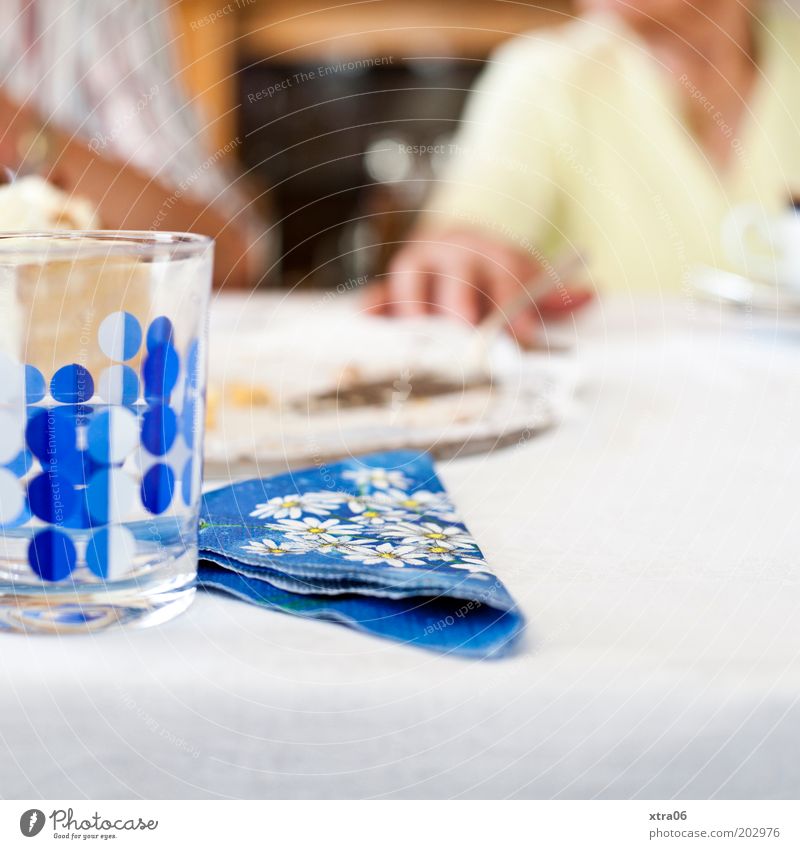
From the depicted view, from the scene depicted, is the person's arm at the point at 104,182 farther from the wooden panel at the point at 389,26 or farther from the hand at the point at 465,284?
the wooden panel at the point at 389,26

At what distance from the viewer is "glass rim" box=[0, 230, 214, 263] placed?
0.20 meters

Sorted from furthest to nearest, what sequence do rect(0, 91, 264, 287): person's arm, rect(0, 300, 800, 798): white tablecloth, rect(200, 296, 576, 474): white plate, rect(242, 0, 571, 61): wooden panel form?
rect(242, 0, 571, 61): wooden panel, rect(0, 91, 264, 287): person's arm, rect(200, 296, 576, 474): white plate, rect(0, 300, 800, 798): white tablecloth

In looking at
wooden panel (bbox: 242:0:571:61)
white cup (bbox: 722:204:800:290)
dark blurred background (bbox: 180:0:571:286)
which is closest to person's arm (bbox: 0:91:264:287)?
white cup (bbox: 722:204:800:290)

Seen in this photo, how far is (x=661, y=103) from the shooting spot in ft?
3.67

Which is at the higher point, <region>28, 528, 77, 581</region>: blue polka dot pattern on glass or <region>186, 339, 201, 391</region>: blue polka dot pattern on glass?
<region>186, 339, 201, 391</region>: blue polka dot pattern on glass

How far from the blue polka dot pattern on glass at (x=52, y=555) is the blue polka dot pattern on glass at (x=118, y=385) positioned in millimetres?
32

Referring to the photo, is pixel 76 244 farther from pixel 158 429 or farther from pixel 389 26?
pixel 389 26

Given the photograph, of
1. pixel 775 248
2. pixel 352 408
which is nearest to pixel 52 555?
pixel 352 408

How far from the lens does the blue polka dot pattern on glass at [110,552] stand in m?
0.20

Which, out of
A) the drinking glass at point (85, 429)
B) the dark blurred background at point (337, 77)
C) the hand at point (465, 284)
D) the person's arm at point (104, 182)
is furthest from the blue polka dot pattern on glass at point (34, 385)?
the dark blurred background at point (337, 77)

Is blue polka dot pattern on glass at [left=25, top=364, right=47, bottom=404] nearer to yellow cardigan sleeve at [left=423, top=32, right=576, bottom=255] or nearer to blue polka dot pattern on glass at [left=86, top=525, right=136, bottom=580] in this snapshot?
blue polka dot pattern on glass at [left=86, top=525, right=136, bottom=580]

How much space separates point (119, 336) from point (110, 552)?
1.9 inches
